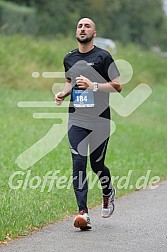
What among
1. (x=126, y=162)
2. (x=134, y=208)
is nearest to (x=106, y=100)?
(x=134, y=208)

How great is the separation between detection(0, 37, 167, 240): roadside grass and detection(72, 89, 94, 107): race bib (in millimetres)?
1327

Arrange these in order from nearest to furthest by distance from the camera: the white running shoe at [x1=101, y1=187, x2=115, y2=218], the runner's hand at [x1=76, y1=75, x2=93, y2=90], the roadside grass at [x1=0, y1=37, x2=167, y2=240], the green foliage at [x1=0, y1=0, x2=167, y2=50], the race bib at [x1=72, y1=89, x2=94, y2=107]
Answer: the runner's hand at [x1=76, y1=75, x2=93, y2=90], the race bib at [x1=72, y1=89, x2=94, y2=107], the white running shoe at [x1=101, y1=187, x2=115, y2=218], the roadside grass at [x1=0, y1=37, x2=167, y2=240], the green foliage at [x1=0, y1=0, x2=167, y2=50]

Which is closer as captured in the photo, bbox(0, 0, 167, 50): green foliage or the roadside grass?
the roadside grass

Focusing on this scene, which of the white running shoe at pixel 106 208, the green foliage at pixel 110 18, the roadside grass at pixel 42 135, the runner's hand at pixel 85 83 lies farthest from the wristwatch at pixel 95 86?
the green foliage at pixel 110 18

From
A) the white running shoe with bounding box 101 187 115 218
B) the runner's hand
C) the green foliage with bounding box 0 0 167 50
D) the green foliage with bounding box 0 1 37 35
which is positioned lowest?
the green foliage with bounding box 0 0 167 50

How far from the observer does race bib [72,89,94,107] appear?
8.50 m

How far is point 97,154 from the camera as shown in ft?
28.8

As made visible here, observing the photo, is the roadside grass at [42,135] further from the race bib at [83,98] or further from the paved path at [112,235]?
the race bib at [83,98]

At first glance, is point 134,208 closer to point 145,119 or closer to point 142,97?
point 145,119

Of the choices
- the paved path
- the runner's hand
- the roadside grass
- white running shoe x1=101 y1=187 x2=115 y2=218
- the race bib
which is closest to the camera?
the paved path

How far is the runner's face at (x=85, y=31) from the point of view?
8508mm

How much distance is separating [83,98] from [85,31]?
0.70 m

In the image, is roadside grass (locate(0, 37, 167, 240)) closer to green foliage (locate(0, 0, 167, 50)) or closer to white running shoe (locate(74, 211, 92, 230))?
white running shoe (locate(74, 211, 92, 230))

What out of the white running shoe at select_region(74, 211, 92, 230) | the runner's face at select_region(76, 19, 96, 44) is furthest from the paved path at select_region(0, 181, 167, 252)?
the runner's face at select_region(76, 19, 96, 44)
